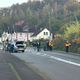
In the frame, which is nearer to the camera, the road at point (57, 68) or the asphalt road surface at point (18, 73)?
the asphalt road surface at point (18, 73)

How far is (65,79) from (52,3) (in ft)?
580

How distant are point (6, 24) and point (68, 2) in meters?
31.3

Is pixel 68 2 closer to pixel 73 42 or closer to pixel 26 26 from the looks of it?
pixel 26 26

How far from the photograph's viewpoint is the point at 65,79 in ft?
62.4

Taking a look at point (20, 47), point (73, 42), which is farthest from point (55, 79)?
point (20, 47)

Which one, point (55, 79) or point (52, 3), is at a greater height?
point (52, 3)

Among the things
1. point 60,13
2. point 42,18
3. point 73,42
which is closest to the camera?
point 73,42

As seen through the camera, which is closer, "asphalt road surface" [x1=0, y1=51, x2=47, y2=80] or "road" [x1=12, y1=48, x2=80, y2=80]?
"asphalt road surface" [x1=0, y1=51, x2=47, y2=80]

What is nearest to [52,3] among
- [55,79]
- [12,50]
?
[12,50]

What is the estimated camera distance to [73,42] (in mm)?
60594

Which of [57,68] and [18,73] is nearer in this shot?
[18,73]

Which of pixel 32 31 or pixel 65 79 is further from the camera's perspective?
pixel 32 31

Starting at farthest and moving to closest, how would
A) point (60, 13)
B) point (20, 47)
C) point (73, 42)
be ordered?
point (60, 13) < point (20, 47) < point (73, 42)

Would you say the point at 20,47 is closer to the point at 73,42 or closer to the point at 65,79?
the point at 73,42
